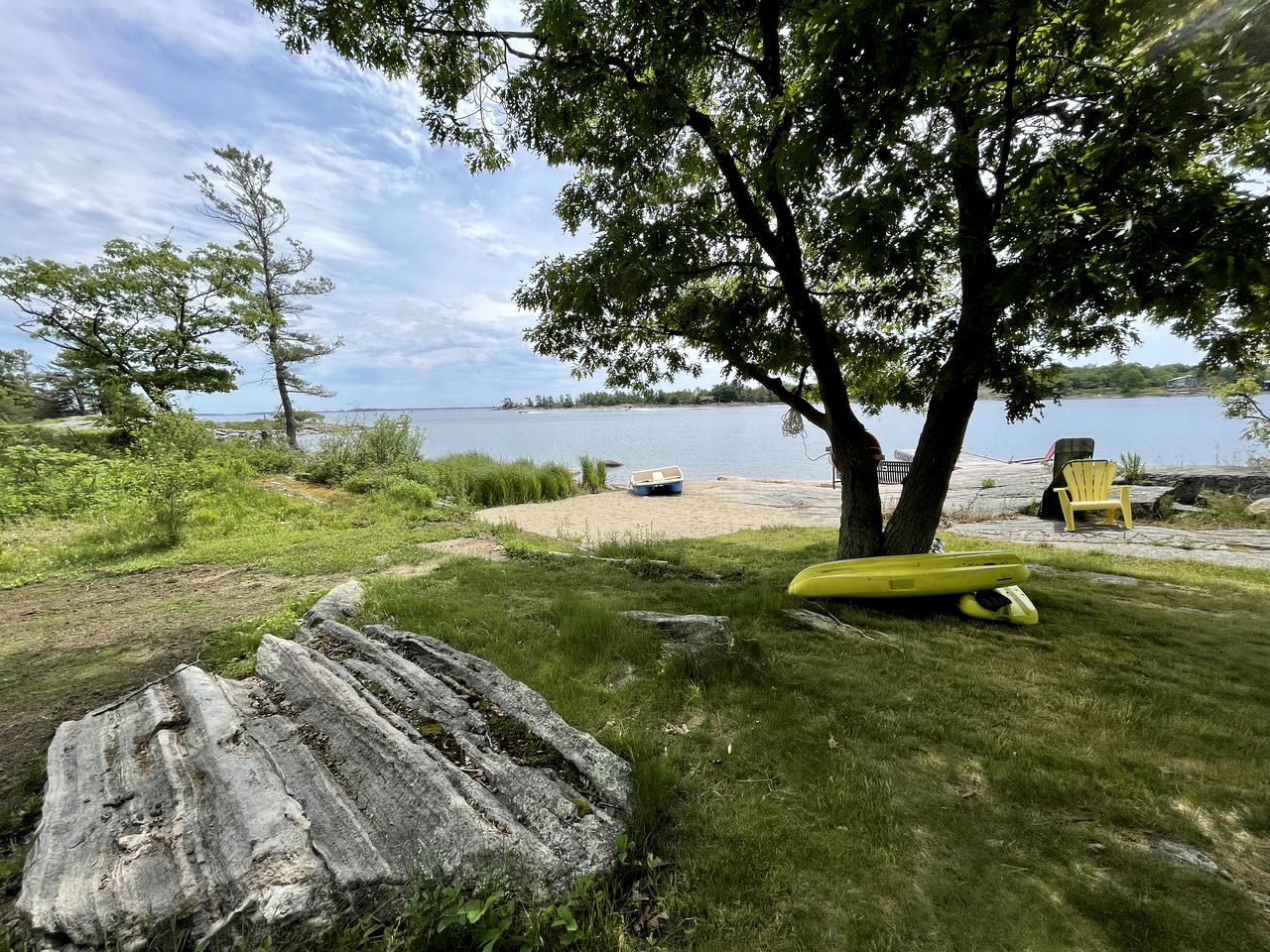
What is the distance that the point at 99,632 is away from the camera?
4.03m

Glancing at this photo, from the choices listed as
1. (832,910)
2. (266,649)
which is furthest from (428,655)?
(832,910)

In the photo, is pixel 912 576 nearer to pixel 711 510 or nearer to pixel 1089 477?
pixel 1089 477

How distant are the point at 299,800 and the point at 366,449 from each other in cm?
1465

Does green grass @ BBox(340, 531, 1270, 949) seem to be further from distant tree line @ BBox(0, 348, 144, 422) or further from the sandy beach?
distant tree line @ BBox(0, 348, 144, 422)

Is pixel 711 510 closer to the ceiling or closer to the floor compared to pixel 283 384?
closer to the floor

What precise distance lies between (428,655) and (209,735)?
1043 mm

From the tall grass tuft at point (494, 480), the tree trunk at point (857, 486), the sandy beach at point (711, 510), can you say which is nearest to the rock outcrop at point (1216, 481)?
the sandy beach at point (711, 510)

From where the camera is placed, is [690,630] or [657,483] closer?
[690,630]

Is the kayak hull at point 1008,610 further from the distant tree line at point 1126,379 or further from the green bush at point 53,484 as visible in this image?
the green bush at point 53,484

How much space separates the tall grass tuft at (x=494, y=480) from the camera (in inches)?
508

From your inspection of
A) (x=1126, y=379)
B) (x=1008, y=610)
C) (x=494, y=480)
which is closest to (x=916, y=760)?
(x=1008, y=610)

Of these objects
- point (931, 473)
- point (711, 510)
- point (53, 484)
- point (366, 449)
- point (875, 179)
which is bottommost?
point (711, 510)

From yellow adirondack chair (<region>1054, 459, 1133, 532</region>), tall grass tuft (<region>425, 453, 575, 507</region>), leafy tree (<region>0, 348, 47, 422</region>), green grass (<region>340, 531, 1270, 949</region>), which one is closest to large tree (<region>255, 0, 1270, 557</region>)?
green grass (<region>340, 531, 1270, 949</region>)

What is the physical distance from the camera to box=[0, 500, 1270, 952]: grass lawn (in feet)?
5.13
